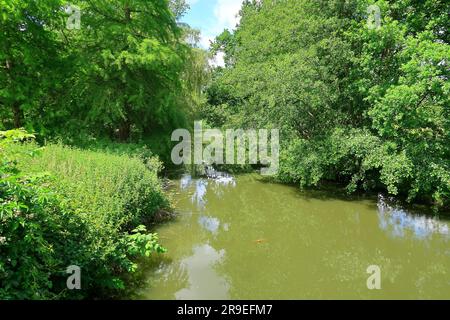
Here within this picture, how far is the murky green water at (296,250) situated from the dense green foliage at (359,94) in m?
1.11

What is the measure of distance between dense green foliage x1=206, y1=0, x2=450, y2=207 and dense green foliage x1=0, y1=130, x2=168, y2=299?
5654mm

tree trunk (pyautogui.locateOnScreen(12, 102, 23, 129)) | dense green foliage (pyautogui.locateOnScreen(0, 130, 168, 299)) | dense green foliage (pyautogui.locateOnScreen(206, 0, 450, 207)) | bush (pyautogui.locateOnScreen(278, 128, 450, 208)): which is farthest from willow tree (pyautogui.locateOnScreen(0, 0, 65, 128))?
bush (pyautogui.locateOnScreen(278, 128, 450, 208))

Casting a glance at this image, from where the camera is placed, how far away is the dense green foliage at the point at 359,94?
8516mm

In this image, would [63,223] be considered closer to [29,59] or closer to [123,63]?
[123,63]

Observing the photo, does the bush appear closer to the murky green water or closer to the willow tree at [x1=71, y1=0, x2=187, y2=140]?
the murky green water

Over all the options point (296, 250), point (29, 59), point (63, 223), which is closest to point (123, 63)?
point (29, 59)

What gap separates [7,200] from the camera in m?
3.62

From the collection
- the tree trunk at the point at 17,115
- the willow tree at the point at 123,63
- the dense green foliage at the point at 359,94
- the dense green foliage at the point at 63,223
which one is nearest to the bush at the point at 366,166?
the dense green foliage at the point at 359,94

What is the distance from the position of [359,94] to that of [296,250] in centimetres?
564

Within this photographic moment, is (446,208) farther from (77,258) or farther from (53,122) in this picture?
(53,122)

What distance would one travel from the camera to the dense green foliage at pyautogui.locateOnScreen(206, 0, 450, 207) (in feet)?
27.9

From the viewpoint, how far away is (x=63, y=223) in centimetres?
453
